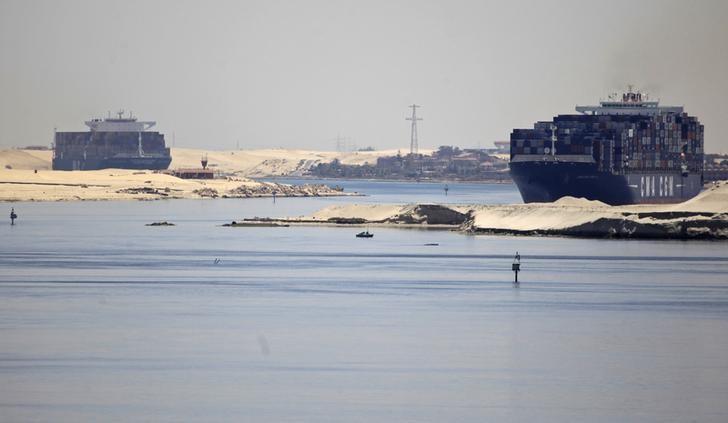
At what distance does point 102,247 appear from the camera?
328 feet

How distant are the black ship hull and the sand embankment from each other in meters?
30.1

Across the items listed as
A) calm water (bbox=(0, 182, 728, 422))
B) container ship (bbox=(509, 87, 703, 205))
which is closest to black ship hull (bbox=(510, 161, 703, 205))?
container ship (bbox=(509, 87, 703, 205))

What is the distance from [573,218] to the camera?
11750 cm

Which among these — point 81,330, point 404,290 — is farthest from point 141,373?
point 404,290

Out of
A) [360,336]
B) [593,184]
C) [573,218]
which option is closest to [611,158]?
[593,184]

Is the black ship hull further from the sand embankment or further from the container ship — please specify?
the sand embankment

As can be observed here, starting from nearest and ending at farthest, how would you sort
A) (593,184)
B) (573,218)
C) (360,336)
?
(360,336) < (573,218) < (593,184)

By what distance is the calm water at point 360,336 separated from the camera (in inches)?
1531

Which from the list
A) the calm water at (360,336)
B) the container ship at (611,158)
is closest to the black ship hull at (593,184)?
the container ship at (611,158)

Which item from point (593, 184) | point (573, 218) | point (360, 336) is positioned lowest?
point (360, 336)

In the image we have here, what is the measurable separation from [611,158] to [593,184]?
3.88 meters

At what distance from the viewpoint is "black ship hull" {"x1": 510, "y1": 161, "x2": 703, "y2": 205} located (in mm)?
166000

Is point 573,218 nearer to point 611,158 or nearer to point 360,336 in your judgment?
point 611,158

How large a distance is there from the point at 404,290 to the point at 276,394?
28.9 meters
